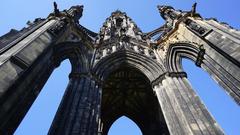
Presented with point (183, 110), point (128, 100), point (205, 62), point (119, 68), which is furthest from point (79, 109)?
point (128, 100)

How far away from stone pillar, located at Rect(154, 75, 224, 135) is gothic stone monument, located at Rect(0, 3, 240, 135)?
0.03 m

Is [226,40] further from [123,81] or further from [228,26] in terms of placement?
[123,81]

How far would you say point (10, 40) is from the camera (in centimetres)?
848

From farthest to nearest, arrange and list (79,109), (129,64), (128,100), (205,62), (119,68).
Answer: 1. (128,100)
2. (119,68)
3. (129,64)
4. (205,62)
5. (79,109)

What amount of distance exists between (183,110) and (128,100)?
22.9ft

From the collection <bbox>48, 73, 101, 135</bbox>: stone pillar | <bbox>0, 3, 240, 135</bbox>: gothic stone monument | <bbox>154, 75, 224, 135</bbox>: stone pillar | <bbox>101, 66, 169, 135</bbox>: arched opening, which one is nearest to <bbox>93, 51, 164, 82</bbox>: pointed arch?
<bbox>0, 3, 240, 135</bbox>: gothic stone monument

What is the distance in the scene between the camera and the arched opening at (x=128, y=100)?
629 inches

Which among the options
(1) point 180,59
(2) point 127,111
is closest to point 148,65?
(1) point 180,59

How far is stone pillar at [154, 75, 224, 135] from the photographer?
9.12m

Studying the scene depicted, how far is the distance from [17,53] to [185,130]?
5.73 meters

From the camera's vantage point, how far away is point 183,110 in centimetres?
1003

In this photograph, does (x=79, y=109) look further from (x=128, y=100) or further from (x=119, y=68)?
(x=128, y=100)

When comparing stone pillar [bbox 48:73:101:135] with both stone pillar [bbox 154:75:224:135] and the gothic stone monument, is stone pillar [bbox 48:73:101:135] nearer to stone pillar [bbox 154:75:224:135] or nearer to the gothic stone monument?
the gothic stone monument

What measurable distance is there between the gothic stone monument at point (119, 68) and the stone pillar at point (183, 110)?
0.10 feet
